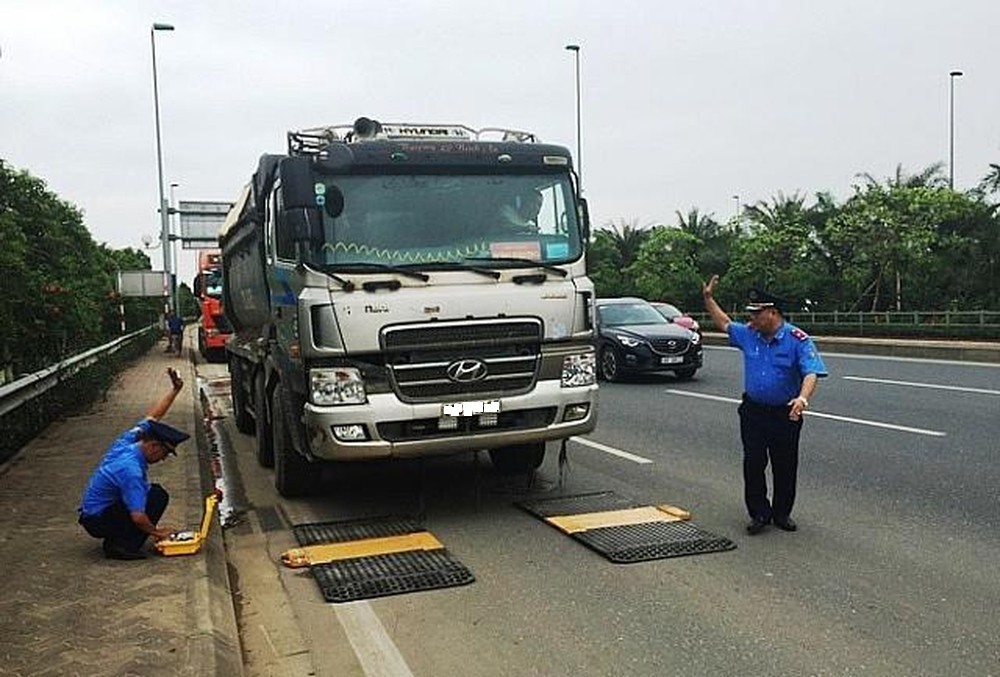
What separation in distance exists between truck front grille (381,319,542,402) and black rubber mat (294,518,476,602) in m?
1.09

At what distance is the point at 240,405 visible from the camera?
12.9 meters

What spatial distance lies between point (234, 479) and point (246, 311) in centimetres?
210

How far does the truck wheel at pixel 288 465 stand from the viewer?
8.20 m

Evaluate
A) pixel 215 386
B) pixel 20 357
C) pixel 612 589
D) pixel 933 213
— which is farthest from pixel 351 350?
pixel 933 213

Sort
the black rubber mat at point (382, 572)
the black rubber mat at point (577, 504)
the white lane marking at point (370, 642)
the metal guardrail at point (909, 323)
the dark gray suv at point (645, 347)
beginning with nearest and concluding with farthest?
the white lane marking at point (370, 642), the black rubber mat at point (382, 572), the black rubber mat at point (577, 504), the dark gray suv at point (645, 347), the metal guardrail at point (909, 323)

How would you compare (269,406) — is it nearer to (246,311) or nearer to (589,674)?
(246,311)

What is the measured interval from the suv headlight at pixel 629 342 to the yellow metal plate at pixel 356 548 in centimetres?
1099

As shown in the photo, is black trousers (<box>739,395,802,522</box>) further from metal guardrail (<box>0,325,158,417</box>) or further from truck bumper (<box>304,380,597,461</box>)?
metal guardrail (<box>0,325,158,417</box>)

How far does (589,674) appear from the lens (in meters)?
4.42

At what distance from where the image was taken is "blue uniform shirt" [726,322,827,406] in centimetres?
664

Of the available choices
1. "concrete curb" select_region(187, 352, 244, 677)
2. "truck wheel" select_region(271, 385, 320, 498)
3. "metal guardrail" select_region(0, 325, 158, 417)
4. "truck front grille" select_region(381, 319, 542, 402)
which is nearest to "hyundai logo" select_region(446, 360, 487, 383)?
"truck front grille" select_region(381, 319, 542, 402)

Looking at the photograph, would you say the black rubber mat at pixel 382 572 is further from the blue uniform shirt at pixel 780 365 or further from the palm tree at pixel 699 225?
the palm tree at pixel 699 225

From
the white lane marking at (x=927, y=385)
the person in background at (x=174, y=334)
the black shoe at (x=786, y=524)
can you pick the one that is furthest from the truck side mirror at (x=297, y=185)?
the person in background at (x=174, y=334)

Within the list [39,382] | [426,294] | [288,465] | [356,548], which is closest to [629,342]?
[39,382]
